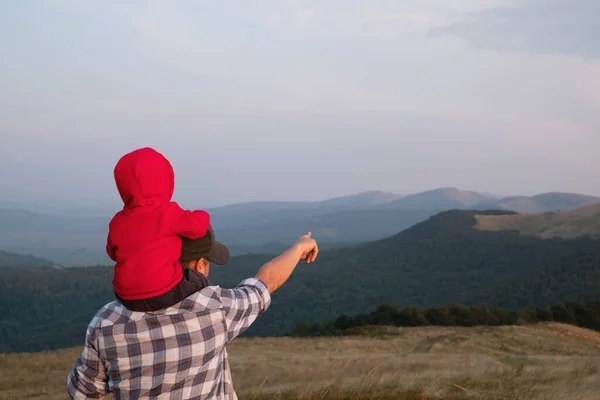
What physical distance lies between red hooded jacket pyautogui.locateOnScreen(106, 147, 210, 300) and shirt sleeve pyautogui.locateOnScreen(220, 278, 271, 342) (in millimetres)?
276

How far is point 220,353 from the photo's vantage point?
2.51 meters

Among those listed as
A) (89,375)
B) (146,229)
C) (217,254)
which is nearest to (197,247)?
(217,254)

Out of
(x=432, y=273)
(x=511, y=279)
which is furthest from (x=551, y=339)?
(x=432, y=273)

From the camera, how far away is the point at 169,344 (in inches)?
89.9

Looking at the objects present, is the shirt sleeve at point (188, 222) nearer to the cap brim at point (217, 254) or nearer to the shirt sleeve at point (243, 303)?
the cap brim at point (217, 254)

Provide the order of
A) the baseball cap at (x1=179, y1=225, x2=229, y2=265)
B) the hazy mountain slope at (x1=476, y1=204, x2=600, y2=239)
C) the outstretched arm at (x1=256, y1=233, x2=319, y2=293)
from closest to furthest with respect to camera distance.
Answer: the baseball cap at (x1=179, y1=225, x2=229, y2=265) → the outstretched arm at (x1=256, y1=233, x2=319, y2=293) → the hazy mountain slope at (x1=476, y1=204, x2=600, y2=239)

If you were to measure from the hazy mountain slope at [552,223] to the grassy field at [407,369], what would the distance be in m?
100

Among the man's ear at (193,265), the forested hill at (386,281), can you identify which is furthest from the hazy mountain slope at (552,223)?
the man's ear at (193,265)

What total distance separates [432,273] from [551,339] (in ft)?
319

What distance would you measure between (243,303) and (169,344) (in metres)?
0.38

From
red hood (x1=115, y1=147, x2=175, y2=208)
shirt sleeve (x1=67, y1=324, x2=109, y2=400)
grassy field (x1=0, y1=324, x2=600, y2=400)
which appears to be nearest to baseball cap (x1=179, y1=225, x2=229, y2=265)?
red hood (x1=115, y1=147, x2=175, y2=208)

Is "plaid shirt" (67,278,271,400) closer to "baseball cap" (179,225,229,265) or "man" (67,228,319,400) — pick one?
"man" (67,228,319,400)

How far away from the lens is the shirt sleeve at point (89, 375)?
2297mm

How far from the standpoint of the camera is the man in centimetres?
226
